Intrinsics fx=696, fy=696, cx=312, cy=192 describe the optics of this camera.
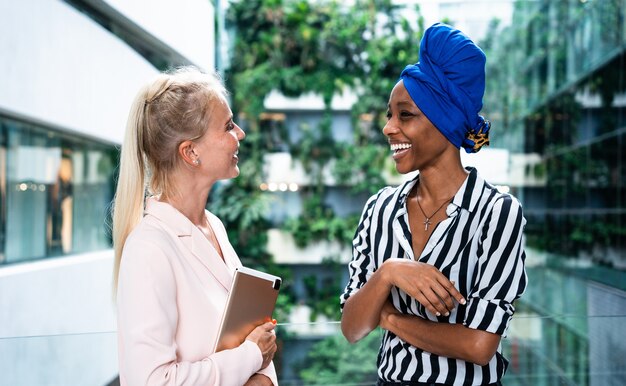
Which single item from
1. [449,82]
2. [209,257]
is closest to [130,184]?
[209,257]

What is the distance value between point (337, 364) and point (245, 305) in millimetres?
2349

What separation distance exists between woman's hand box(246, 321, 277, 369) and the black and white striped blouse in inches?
8.6

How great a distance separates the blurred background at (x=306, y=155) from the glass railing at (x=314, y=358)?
13 mm

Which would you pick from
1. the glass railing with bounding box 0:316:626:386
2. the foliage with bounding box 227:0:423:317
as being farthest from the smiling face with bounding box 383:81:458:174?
the foliage with bounding box 227:0:423:317

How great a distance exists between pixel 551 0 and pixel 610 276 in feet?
19.2

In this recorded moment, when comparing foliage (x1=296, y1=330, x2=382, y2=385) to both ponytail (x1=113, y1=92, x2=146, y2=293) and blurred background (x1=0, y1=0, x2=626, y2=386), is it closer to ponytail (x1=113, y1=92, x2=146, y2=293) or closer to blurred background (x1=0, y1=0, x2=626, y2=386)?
blurred background (x1=0, y1=0, x2=626, y2=386)

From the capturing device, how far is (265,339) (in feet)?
4.87

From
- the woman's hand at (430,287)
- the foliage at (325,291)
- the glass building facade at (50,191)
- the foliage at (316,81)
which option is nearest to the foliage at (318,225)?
the foliage at (316,81)

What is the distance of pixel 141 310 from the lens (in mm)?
1280

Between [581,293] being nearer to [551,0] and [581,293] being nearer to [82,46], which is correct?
[551,0]

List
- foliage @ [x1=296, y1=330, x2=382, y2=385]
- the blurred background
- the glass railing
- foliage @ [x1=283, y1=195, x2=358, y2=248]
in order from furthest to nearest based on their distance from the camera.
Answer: foliage @ [x1=283, y1=195, x2=358, y2=248] → the blurred background → foliage @ [x1=296, y1=330, x2=382, y2=385] → the glass railing

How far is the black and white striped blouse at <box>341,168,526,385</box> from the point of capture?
57.9 inches

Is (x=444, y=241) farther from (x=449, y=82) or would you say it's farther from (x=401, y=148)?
(x=449, y=82)

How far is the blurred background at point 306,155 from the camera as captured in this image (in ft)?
12.0
